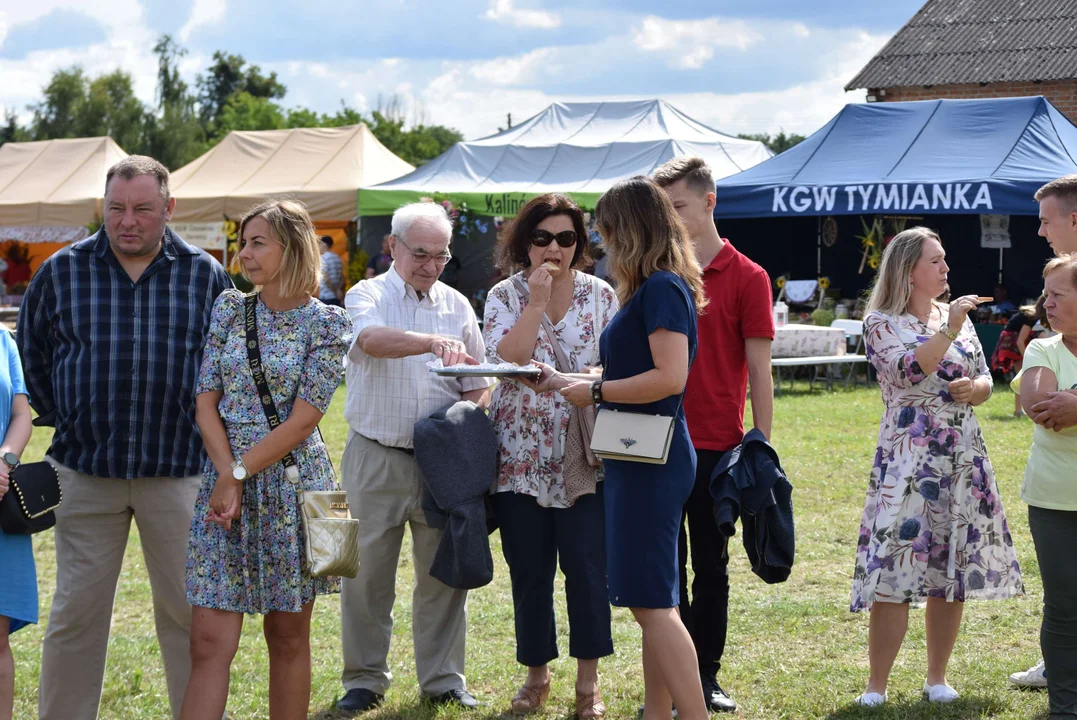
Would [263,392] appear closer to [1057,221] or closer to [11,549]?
[11,549]

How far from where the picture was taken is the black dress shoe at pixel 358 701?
4.13 metres

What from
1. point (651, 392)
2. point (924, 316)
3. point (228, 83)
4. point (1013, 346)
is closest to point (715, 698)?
point (651, 392)

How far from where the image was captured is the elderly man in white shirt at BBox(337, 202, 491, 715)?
4.07m

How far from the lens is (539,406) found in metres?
3.98

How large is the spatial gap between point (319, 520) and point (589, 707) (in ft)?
4.35

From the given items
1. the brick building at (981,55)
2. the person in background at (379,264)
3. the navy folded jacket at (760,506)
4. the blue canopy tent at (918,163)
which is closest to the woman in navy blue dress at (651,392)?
the navy folded jacket at (760,506)

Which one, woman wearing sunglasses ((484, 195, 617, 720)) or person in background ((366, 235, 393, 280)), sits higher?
person in background ((366, 235, 393, 280))

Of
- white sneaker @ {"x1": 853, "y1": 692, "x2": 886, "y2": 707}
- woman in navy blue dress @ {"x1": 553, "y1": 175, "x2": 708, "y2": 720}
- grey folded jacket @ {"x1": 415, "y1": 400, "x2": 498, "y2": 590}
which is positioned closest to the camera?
woman in navy blue dress @ {"x1": 553, "y1": 175, "x2": 708, "y2": 720}

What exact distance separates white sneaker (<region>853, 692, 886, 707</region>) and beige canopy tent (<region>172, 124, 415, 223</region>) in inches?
612

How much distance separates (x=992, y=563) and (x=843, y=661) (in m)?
0.81

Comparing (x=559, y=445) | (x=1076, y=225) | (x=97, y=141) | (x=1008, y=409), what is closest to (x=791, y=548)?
(x=559, y=445)

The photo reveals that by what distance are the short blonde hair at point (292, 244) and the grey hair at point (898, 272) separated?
2.02m

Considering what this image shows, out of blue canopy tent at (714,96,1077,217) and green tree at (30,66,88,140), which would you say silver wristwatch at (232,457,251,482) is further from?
green tree at (30,66,88,140)

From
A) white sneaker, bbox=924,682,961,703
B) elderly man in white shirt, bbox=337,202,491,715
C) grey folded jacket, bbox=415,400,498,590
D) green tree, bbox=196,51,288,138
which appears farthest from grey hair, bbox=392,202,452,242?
green tree, bbox=196,51,288,138
